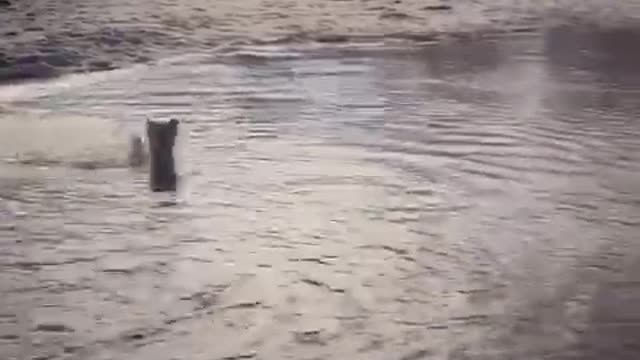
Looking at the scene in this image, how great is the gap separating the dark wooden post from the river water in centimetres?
3

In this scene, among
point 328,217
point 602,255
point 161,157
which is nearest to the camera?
point 602,255

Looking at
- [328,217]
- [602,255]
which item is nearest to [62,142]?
[328,217]

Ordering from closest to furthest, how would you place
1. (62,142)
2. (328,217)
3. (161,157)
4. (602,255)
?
(602,255)
(328,217)
(161,157)
(62,142)

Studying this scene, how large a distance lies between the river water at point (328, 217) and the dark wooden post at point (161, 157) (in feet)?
0.09

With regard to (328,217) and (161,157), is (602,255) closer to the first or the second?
(328,217)

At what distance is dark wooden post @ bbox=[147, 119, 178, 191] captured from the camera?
166cm

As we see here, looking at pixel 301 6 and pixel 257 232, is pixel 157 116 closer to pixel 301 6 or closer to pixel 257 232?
pixel 257 232

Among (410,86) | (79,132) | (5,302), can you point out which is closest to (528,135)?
(410,86)

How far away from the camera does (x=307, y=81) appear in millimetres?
2414

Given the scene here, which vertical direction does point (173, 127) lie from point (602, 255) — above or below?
above

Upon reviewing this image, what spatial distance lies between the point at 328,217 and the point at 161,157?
1.11 feet

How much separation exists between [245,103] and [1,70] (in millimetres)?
715

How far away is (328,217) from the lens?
1528 millimetres

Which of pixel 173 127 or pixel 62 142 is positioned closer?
pixel 173 127
